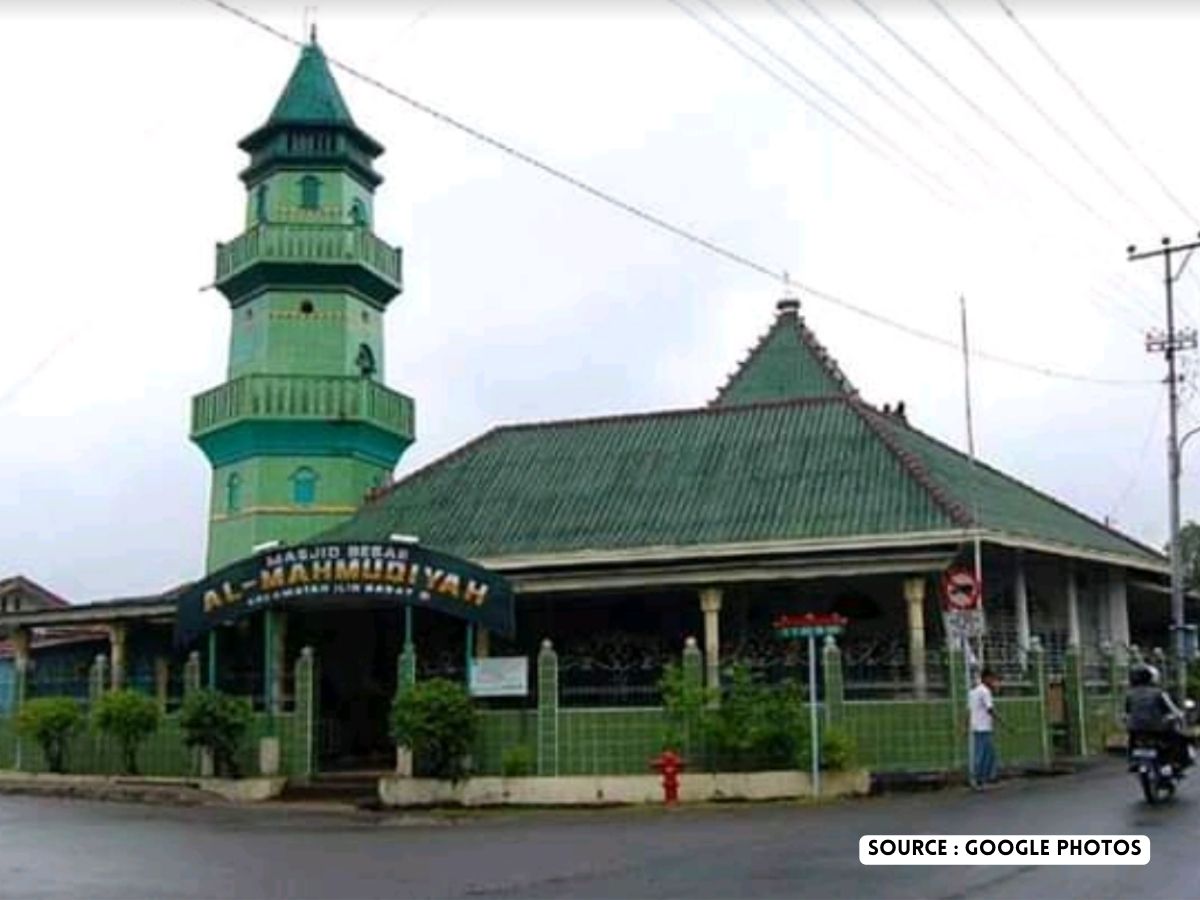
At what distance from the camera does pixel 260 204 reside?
33.1m

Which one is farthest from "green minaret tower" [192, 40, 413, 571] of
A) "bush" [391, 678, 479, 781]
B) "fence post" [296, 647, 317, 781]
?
"bush" [391, 678, 479, 781]

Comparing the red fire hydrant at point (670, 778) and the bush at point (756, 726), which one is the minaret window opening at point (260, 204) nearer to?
the bush at point (756, 726)

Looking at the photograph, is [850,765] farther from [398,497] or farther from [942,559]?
[398,497]

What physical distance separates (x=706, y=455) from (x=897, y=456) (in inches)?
147

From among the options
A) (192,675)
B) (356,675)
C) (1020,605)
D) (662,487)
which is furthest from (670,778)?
(356,675)

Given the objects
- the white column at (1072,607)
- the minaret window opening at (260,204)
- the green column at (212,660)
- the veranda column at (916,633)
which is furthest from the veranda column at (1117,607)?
the minaret window opening at (260,204)

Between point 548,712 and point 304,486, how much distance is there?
1296cm

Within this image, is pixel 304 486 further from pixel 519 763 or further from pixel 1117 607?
pixel 1117 607

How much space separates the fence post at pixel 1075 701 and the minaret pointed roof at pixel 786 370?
9035mm

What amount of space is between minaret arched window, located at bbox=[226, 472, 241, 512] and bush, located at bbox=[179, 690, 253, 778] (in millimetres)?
10010

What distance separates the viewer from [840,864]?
1222 centimetres

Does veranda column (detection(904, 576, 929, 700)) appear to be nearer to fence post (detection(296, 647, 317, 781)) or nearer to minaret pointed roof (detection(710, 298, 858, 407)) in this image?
fence post (detection(296, 647, 317, 781))

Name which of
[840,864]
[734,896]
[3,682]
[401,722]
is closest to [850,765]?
[401,722]

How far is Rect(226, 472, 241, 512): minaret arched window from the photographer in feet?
106
